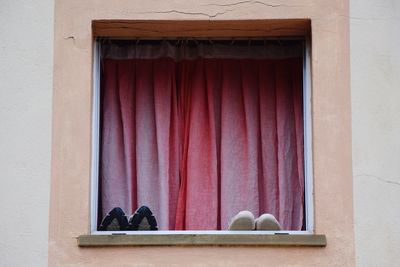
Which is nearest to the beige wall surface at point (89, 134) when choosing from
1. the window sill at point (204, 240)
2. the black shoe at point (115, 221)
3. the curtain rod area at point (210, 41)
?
the window sill at point (204, 240)

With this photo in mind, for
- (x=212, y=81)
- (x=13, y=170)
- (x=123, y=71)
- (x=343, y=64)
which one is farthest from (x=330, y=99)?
(x=13, y=170)

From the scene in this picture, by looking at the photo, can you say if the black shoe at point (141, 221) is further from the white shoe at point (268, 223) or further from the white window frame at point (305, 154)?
the white shoe at point (268, 223)

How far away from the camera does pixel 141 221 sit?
27.8 feet

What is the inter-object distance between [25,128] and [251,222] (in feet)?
6.07

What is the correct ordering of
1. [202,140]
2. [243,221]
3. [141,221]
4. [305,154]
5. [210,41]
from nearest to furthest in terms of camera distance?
[243,221] < [141,221] < [305,154] < [202,140] < [210,41]

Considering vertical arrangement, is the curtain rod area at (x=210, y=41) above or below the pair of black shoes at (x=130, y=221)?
above

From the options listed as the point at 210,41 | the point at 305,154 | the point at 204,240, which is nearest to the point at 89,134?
the point at 204,240

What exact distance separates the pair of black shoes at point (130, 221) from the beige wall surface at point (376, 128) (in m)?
1.56

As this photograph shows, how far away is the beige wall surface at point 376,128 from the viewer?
→ 8.28m

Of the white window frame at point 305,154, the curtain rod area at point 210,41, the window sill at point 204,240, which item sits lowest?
the window sill at point 204,240

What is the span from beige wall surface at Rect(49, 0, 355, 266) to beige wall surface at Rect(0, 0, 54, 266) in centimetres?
8

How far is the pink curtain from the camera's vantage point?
29.1 feet

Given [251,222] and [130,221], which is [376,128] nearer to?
[251,222]

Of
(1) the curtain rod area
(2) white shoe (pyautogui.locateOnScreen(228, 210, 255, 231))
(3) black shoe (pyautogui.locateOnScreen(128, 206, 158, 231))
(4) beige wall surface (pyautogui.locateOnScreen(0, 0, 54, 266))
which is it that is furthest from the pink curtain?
(4) beige wall surface (pyautogui.locateOnScreen(0, 0, 54, 266))
